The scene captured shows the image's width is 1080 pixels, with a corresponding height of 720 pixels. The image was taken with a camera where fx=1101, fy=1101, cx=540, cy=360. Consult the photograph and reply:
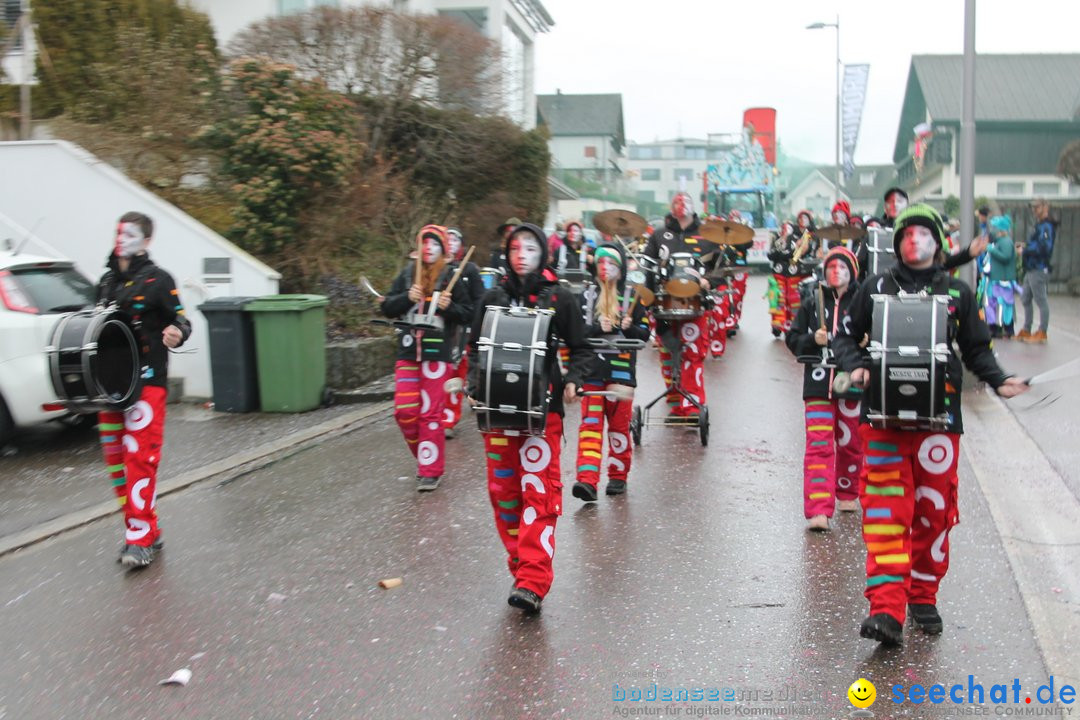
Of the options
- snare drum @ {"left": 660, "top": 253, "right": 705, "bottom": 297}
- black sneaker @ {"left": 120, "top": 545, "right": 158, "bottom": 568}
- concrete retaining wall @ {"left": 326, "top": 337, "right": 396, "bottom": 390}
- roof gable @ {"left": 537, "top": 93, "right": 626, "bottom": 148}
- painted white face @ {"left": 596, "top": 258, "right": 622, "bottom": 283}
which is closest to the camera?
black sneaker @ {"left": 120, "top": 545, "right": 158, "bottom": 568}

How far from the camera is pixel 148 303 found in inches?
247

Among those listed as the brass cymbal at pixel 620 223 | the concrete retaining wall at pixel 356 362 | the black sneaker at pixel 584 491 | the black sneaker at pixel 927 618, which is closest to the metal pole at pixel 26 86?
the concrete retaining wall at pixel 356 362

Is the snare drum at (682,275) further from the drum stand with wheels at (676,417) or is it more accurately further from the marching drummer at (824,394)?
the marching drummer at (824,394)

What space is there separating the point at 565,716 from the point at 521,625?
3.28 ft

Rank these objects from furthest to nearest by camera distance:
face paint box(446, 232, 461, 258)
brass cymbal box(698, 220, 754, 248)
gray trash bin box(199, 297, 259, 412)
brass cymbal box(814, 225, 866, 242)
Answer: brass cymbal box(814, 225, 866, 242), gray trash bin box(199, 297, 259, 412), brass cymbal box(698, 220, 754, 248), face paint box(446, 232, 461, 258)

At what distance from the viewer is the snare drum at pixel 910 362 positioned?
4625 millimetres

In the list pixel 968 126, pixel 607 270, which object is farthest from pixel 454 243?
pixel 968 126

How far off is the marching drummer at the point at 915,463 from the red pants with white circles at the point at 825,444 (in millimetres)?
1683

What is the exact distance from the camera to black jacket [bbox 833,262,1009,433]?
190 inches

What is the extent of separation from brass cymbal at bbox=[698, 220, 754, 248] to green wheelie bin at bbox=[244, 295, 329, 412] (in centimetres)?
392

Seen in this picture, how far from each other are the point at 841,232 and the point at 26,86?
10.5 metres

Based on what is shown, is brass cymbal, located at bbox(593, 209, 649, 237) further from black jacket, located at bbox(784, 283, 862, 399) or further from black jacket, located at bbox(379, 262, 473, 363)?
black jacket, located at bbox(784, 283, 862, 399)

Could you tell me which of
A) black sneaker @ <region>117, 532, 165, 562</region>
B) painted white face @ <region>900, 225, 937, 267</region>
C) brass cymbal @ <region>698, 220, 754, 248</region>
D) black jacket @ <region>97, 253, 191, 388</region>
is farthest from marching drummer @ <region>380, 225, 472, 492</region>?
painted white face @ <region>900, 225, 937, 267</region>

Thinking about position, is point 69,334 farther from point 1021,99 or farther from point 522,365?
point 1021,99
